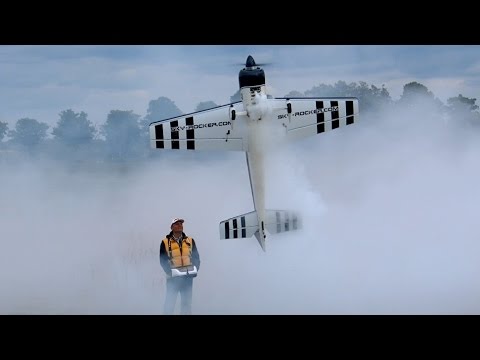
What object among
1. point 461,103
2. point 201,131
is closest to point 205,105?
point 201,131

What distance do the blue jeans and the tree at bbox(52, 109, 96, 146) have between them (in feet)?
6.77

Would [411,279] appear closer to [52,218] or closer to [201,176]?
[201,176]

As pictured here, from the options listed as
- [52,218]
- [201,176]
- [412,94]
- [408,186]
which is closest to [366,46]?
[412,94]

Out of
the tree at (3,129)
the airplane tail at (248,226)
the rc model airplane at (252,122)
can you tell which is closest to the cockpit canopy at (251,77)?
the rc model airplane at (252,122)

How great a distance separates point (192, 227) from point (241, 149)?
1.11 m

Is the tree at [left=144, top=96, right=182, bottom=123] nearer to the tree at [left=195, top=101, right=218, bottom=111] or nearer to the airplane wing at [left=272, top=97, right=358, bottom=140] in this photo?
the tree at [left=195, top=101, right=218, bottom=111]

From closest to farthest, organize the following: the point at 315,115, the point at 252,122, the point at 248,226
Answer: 1. the point at 252,122
2. the point at 315,115
3. the point at 248,226

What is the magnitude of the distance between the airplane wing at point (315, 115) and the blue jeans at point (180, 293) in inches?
72.3

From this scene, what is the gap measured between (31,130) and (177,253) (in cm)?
233

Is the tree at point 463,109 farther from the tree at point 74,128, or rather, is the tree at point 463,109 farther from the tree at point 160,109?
the tree at point 74,128

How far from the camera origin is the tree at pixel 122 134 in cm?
1071

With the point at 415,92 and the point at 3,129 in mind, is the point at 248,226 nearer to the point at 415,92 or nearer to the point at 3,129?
the point at 415,92

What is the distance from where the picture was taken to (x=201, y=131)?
10047 millimetres

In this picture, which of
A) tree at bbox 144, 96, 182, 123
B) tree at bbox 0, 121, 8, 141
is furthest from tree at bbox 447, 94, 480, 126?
tree at bbox 0, 121, 8, 141
